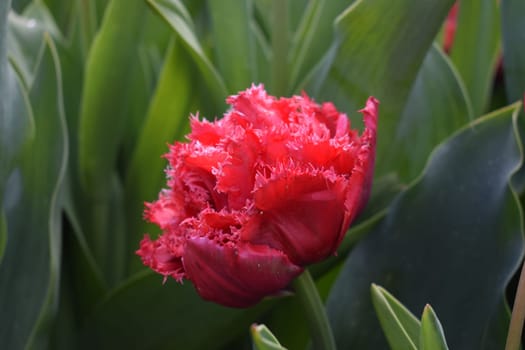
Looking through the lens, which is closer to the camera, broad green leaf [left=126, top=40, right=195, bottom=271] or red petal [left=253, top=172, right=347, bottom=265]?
red petal [left=253, top=172, right=347, bottom=265]

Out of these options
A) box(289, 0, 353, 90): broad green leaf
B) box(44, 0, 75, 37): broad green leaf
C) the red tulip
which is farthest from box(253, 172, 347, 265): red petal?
box(44, 0, 75, 37): broad green leaf

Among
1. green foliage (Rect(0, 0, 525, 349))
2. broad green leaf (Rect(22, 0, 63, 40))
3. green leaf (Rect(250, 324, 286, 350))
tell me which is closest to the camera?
green leaf (Rect(250, 324, 286, 350))

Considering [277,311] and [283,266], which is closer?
[283,266]

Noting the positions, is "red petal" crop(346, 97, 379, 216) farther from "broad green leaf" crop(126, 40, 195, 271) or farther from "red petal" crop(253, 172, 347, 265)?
"broad green leaf" crop(126, 40, 195, 271)

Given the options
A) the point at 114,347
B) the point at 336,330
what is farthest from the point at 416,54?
the point at 114,347

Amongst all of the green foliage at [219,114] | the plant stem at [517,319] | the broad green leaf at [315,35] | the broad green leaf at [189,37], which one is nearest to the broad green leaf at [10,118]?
the green foliage at [219,114]

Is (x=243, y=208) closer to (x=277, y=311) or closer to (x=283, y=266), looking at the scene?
(x=283, y=266)
